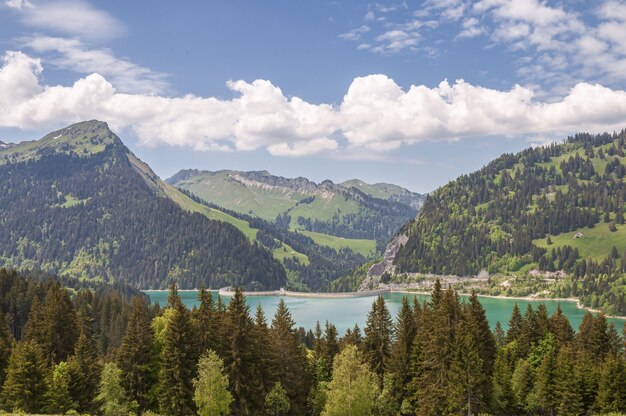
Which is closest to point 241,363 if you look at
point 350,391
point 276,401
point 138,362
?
point 276,401

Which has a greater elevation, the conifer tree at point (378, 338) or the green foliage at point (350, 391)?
the conifer tree at point (378, 338)

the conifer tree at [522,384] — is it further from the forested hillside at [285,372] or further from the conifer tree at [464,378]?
the conifer tree at [464,378]

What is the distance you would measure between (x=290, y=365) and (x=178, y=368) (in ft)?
53.1

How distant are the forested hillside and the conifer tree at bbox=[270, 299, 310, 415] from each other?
15 cm

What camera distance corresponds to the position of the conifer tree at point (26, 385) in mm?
57688

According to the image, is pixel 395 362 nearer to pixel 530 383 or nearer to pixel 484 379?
pixel 484 379

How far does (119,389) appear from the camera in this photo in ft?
188

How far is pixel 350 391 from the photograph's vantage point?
192ft

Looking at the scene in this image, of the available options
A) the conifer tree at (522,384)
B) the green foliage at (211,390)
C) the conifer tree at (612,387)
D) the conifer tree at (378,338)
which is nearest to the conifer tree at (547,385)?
the conifer tree at (522,384)

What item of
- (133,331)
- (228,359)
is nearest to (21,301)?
(133,331)

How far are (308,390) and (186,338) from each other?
2285 cm

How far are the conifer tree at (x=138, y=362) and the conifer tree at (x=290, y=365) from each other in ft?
45.5

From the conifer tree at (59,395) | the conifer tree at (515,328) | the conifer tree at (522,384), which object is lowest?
the conifer tree at (522,384)

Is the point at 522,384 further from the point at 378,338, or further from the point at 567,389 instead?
the point at 378,338
